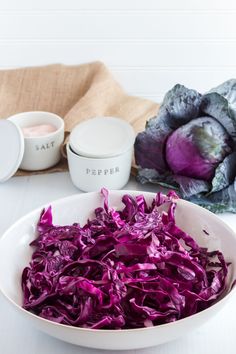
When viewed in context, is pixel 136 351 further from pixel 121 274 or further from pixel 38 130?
pixel 38 130

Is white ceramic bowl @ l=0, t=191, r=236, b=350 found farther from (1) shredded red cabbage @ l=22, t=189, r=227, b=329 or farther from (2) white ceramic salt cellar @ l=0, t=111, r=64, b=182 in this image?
(2) white ceramic salt cellar @ l=0, t=111, r=64, b=182

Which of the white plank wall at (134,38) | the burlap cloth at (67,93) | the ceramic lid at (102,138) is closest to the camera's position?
the ceramic lid at (102,138)

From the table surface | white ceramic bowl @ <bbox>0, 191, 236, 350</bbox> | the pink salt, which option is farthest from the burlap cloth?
the table surface

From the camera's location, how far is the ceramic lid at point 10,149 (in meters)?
1.03

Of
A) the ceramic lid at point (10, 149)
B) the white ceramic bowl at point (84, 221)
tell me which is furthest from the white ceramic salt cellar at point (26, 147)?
the white ceramic bowl at point (84, 221)

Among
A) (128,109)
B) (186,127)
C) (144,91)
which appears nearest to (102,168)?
(186,127)

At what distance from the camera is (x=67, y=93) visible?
129 centimetres

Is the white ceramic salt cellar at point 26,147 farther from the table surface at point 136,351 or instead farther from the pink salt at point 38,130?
the table surface at point 136,351

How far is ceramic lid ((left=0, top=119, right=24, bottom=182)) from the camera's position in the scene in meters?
1.03

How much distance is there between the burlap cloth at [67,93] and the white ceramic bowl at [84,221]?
0.39 meters

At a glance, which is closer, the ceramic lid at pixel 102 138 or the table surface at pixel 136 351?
the table surface at pixel 136 351

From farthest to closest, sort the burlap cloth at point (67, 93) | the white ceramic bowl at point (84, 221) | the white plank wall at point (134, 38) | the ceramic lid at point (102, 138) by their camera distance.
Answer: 1. the white plank wall at point (134, 38)
2. the burlap cloth at point (67, 93)
3. the ceramic lid at point (102, 138)
4. the white ceramic bowl at point (84, 221)

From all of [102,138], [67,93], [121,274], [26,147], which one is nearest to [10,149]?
[26,147]

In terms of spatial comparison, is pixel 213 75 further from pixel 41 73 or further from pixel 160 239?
pixel 160 239
